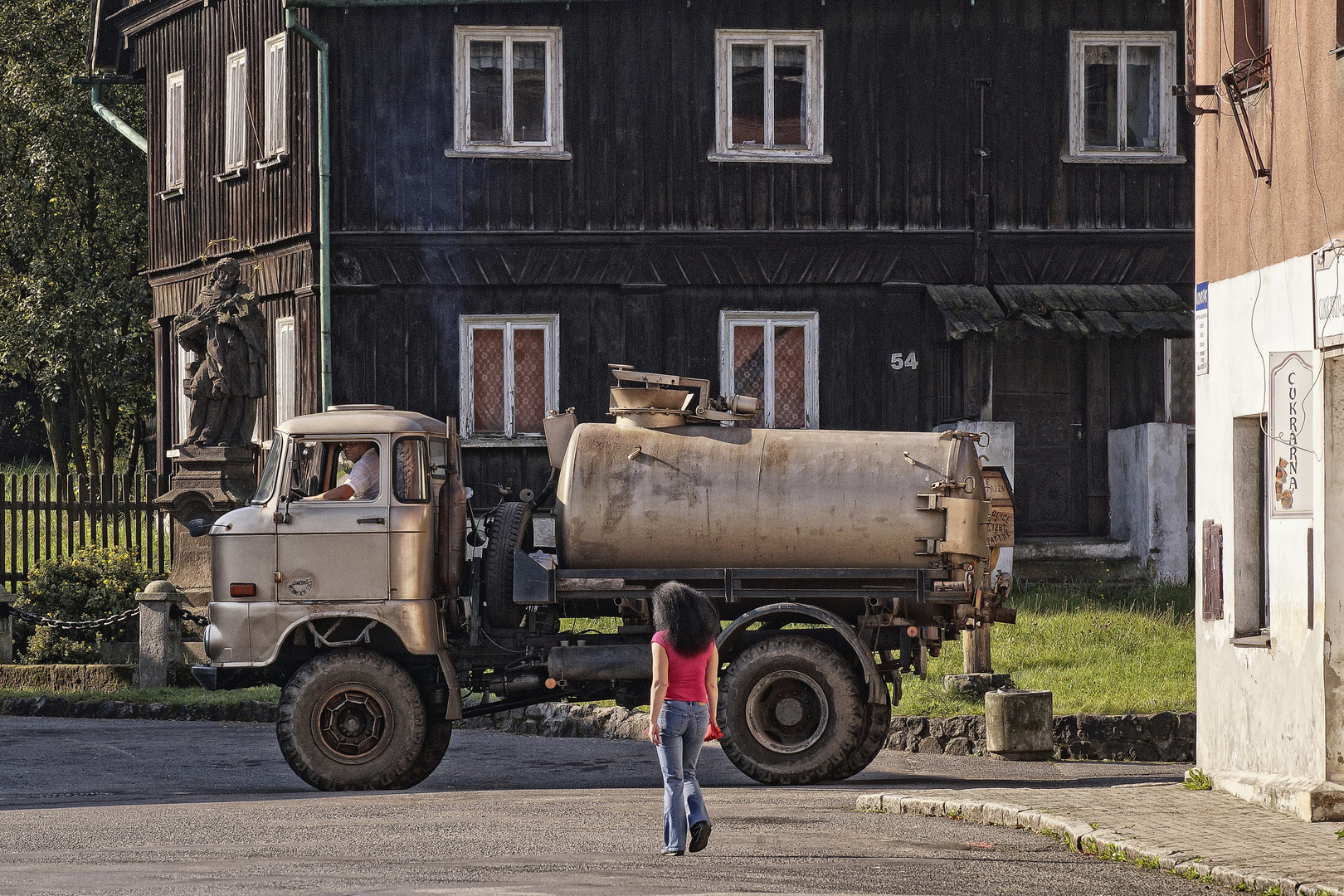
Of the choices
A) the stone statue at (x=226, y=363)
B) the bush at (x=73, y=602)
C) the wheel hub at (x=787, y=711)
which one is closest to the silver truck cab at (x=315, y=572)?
the wheel hub at (x=787, y=711)

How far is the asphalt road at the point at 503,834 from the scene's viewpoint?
28.6 feet

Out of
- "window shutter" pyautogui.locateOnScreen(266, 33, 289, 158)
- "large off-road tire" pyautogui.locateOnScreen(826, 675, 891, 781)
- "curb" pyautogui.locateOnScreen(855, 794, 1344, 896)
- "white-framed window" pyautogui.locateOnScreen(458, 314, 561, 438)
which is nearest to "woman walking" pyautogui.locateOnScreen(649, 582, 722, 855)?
"curb" pyautogui.locateOnScreen(855, 794, 1344, 896)

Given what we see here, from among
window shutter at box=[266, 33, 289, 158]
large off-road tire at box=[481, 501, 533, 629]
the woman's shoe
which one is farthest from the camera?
window shutter at box=[266, 33, 289, 158]

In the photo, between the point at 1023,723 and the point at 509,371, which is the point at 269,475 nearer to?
the point at 1023,723

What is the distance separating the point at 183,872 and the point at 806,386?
1506 cm

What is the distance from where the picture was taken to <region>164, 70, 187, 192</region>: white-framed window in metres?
26.2

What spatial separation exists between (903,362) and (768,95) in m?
3.64

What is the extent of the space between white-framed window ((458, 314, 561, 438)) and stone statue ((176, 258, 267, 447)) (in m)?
2.73

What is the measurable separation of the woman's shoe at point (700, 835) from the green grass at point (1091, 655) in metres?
6.38

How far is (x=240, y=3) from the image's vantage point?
25047mm

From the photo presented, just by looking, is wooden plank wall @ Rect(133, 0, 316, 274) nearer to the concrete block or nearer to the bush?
the bush

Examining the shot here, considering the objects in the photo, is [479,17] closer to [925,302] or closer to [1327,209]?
[925,302]

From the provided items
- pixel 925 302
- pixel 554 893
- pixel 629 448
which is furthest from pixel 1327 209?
pixel 925 302

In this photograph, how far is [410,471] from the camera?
1336cm
